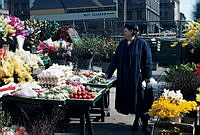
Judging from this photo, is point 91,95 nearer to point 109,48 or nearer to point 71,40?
point 71,40

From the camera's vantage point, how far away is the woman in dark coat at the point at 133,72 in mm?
4895

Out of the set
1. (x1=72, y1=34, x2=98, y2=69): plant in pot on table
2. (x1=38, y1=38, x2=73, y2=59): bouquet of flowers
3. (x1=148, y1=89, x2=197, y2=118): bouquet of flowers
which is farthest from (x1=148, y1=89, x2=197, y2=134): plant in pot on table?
(x1=72, y1=34, x2=98, y2=69): plant in pot on table

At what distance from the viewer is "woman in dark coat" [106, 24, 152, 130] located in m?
4.89

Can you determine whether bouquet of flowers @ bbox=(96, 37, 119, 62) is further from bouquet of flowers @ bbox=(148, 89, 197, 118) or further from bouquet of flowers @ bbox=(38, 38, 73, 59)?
bouquet of flowers @ bbox=(148, 89, 197, 118)

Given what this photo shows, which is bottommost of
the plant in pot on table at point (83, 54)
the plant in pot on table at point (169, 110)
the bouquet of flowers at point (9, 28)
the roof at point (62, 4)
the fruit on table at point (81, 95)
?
the plant in pot on table at point (169, 110)

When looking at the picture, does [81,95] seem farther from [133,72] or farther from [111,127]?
[111,127]

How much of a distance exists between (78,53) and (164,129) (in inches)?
215

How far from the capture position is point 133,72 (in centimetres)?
491

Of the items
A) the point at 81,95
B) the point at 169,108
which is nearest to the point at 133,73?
the point at 81,95

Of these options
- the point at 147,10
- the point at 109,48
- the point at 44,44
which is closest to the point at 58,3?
the point at 147,10

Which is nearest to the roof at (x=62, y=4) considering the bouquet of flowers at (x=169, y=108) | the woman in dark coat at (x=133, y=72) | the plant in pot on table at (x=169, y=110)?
the woman in dark coat at (x=133, y=72)

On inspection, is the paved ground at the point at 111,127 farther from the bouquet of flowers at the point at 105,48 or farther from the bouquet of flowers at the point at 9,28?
the bouquet of flowers at the point at 105,48

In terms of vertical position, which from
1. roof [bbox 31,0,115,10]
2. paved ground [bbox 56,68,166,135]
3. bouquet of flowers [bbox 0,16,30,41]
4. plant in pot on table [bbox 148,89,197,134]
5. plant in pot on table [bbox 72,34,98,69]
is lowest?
paved ground [bbox 56,68,166,135]

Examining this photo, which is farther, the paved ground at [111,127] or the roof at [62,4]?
the roof at [62,4]
